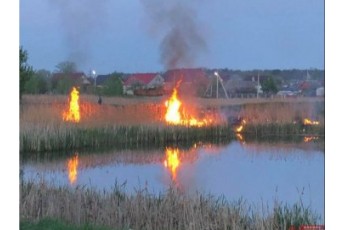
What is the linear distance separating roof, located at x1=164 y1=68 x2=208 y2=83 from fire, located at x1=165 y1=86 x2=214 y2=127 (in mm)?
162

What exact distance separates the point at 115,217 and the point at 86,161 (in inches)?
78.3

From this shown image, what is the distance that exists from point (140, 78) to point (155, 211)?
6.24 ft

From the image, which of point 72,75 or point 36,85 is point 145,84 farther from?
point 36,85

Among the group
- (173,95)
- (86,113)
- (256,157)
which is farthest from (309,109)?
(86,113)

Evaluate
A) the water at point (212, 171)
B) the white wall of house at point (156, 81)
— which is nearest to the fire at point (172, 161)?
the water at point (212, 171)

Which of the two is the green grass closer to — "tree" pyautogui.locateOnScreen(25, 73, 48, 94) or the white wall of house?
"tree" pyautogui.locateOnScreen(25, 73, 48, 94)

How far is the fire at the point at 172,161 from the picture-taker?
23.7 feet

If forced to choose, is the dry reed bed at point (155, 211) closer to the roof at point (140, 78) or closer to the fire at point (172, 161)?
the fire at point (172, 161)

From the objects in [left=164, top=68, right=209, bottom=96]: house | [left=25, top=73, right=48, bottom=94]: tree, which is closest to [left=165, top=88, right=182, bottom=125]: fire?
[left=164, top=68, right=209, bottom=96]: house

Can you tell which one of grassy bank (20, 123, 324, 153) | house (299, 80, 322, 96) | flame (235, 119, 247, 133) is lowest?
grassy bank (20, 123, 324, 153)

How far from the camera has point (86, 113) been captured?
7559mm

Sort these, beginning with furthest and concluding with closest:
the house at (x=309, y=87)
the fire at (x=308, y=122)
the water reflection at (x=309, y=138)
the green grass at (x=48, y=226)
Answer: the water reflection at (x=309, y=138), the fire at (x=308, y=122), the house at (x=309, y=87), the green grass at (x=48, y=226)

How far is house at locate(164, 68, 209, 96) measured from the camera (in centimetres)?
701

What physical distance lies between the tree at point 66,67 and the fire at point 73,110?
24 centimetres
